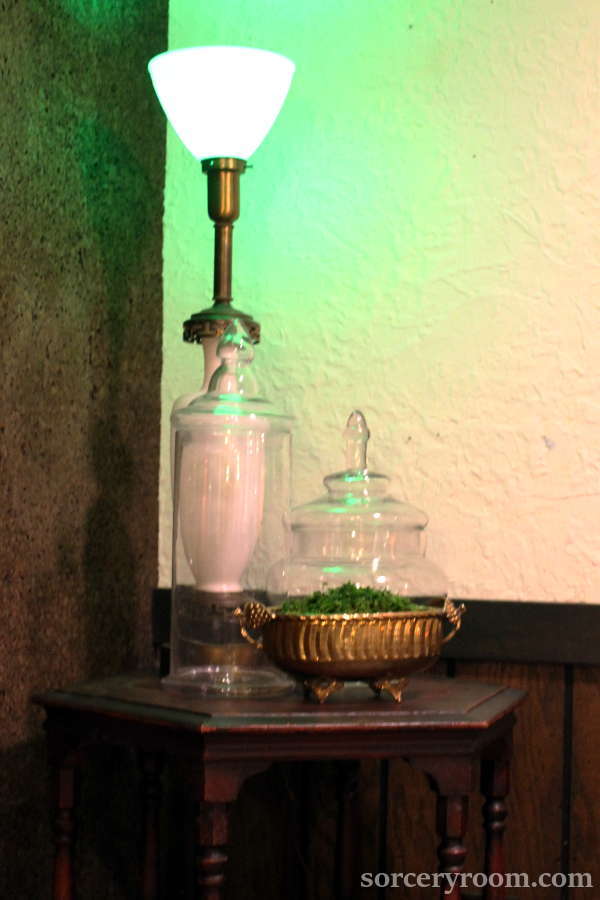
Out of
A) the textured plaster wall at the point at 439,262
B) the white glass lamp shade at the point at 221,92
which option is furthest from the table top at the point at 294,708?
the white glass lamp shade at the point at 221,92

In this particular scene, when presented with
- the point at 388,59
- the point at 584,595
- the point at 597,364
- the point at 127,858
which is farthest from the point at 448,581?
the point at 388,59

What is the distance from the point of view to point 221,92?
1.76 m

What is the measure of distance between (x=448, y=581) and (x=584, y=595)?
22 cm

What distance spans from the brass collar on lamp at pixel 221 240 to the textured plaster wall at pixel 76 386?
186 mm

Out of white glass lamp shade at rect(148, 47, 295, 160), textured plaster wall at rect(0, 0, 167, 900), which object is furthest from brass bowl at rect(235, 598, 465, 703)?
white glass lamp shade at rect(148, 47, 295, 160)

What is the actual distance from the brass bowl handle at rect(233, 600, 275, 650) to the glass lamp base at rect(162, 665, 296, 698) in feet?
0.24

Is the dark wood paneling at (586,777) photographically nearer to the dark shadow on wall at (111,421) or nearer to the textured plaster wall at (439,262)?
the textured plaster wall at (439,262)

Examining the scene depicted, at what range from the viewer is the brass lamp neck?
72.4 inches

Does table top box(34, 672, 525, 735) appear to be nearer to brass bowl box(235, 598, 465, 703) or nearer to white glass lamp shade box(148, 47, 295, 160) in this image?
brass bowl box(235, 598, 465, 703)

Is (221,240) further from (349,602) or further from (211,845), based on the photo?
(211,845)

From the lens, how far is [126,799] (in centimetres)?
201

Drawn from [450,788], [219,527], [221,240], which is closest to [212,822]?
[450,788]

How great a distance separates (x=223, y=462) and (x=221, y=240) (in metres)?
0.39

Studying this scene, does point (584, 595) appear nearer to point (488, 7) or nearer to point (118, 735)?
point (118, 735)
